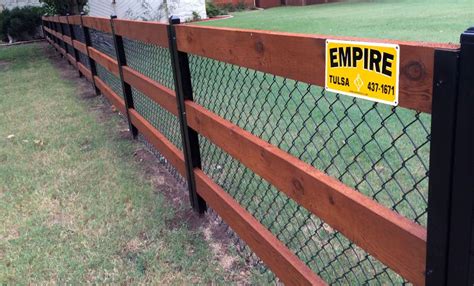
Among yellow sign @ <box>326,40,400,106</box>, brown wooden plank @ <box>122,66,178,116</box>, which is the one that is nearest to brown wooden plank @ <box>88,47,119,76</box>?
brown wooden plank @ <box>122,66,178,116</box>

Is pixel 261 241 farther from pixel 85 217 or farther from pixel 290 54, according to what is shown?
pixel 85 217

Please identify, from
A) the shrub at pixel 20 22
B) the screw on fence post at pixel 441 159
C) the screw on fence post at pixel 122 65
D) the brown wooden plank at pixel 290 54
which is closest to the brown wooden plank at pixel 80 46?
the screw on fence post at pixel 122 65

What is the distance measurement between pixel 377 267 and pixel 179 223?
1491 mm

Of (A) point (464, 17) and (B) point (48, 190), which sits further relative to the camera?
(A) point (464, 17)

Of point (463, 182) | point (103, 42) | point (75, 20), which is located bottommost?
point (103, 42)

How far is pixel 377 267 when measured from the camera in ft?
9.51

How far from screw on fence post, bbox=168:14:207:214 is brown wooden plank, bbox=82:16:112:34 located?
2.46 meters

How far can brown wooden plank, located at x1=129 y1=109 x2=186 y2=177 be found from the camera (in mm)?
3980

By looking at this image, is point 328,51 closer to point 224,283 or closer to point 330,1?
point 224,283

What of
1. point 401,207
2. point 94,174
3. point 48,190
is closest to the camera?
point 401,207

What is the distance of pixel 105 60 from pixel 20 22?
19093 millimetres

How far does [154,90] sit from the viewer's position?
4332mm

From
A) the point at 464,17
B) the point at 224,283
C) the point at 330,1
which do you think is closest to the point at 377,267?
the point at 224,283

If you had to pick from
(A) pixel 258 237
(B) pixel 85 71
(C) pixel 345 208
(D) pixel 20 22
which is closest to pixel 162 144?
(A) pixel 258 237
